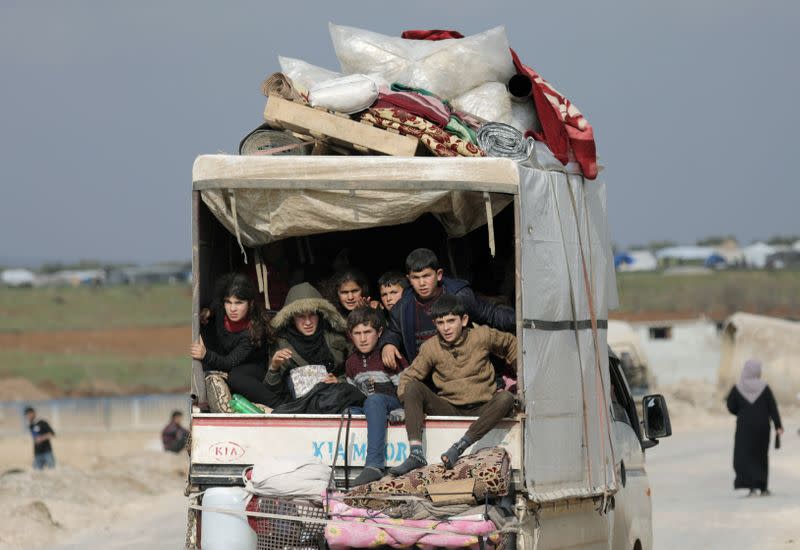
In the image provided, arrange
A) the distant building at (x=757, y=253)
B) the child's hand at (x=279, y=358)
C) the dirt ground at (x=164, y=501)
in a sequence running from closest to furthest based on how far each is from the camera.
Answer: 1. the child's hand at (x=279, y=358)
2. the dirt ground at (x=164, y=501)
3. the distant building at (x=757, y=253)

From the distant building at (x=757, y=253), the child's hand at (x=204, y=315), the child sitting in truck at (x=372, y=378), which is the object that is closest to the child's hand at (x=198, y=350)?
the child's hand at (x=204, y=315)

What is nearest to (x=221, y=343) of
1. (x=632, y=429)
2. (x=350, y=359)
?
(x=350, y=359)

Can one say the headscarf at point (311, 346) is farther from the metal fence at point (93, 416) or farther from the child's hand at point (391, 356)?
the metal fence at point (93, 416)

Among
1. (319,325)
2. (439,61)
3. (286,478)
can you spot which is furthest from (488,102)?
(286,478)

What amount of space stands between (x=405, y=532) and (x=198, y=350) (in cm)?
179

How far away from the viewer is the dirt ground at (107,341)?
71000 millimetres

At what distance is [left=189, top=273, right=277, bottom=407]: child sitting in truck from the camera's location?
882 centimetres

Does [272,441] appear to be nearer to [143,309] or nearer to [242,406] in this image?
[242,406]

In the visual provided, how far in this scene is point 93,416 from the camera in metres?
36.2

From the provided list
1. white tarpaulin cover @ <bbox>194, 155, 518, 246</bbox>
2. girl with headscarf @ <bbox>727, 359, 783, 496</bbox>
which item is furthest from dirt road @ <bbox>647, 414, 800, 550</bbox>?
white tarpaulin cover @ <bbox>194, 155, 518, 246</bbox>

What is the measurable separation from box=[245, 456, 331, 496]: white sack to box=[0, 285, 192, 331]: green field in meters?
69.9

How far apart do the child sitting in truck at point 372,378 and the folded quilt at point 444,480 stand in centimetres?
20

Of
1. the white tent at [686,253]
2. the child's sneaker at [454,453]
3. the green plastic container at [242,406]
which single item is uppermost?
the white tent at [686,253]

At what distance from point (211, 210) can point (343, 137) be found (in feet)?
2.75
